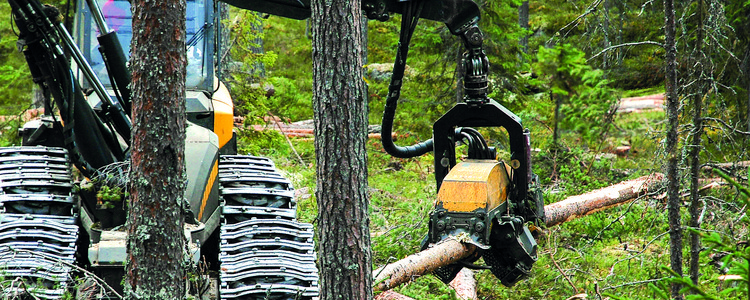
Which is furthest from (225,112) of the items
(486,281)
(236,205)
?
(486,281)

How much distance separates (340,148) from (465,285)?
3386 millimetres

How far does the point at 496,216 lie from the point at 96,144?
3.36m

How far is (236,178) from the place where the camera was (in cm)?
647

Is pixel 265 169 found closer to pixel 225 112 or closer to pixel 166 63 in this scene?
pixel 225 112

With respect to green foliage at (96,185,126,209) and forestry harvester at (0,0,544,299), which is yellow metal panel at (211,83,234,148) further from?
green foliage at (96,185,126,209)

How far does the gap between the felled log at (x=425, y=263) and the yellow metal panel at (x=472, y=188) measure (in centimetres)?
32

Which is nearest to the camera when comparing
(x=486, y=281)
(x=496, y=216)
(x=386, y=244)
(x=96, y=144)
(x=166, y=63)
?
(x=166, y=63)

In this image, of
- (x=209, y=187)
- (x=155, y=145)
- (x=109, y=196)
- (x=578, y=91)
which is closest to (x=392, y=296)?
(x=209, y=187)

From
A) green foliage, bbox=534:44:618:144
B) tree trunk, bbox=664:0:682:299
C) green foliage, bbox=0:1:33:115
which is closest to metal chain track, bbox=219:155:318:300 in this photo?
tree trunk, bbox=664:0:682:299

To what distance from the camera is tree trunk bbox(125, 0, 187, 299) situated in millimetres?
4578

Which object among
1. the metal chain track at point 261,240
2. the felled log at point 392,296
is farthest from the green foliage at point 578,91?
the metal chain track at point 261,240

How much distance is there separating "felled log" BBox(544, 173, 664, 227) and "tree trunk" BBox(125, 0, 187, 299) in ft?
15.6

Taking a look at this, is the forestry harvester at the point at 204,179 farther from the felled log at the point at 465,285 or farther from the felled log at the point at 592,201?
the felled log at the point at 592,201

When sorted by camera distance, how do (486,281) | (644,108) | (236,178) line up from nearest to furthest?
(236,178) < (486,281) < (644,108)
